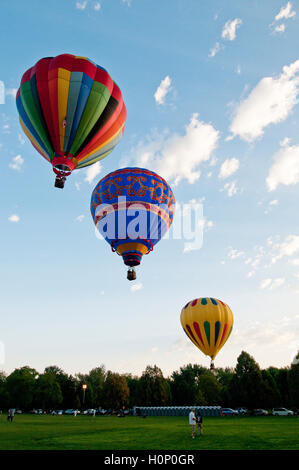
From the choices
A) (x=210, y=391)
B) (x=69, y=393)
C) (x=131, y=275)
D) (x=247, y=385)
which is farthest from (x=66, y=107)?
(x=69, y=393)

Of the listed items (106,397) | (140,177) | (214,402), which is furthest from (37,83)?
(214,402)

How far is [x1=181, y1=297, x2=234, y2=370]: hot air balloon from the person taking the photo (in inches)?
1275

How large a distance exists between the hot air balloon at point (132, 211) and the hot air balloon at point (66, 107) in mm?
3998

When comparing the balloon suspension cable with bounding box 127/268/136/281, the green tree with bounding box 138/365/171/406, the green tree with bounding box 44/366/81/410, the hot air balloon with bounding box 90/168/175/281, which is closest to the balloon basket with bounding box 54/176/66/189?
the hot air balloon with bounding box 90/168/175/281

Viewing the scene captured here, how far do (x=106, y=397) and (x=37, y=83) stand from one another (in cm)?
6393

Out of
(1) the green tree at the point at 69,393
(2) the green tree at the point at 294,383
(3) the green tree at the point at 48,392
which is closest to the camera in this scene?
(2) the green tree at the point at 294,383

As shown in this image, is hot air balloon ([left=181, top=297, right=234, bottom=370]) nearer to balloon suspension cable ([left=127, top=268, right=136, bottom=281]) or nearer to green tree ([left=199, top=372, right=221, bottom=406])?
balloon suspension cable ([left=127, top=268, right=136, bottom=281])

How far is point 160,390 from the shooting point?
71562 millimetres

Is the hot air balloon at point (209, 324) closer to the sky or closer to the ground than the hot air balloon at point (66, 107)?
closer to the ground

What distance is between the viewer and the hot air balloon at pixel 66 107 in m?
19.7

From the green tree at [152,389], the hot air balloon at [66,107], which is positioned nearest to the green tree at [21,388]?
the green tree at [152,389]

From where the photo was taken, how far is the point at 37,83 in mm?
19938

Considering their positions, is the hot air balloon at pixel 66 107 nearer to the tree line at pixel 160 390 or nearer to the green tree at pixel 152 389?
the tree line at pixel 160 390

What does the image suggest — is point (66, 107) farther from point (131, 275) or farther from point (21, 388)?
point (21, 388)
